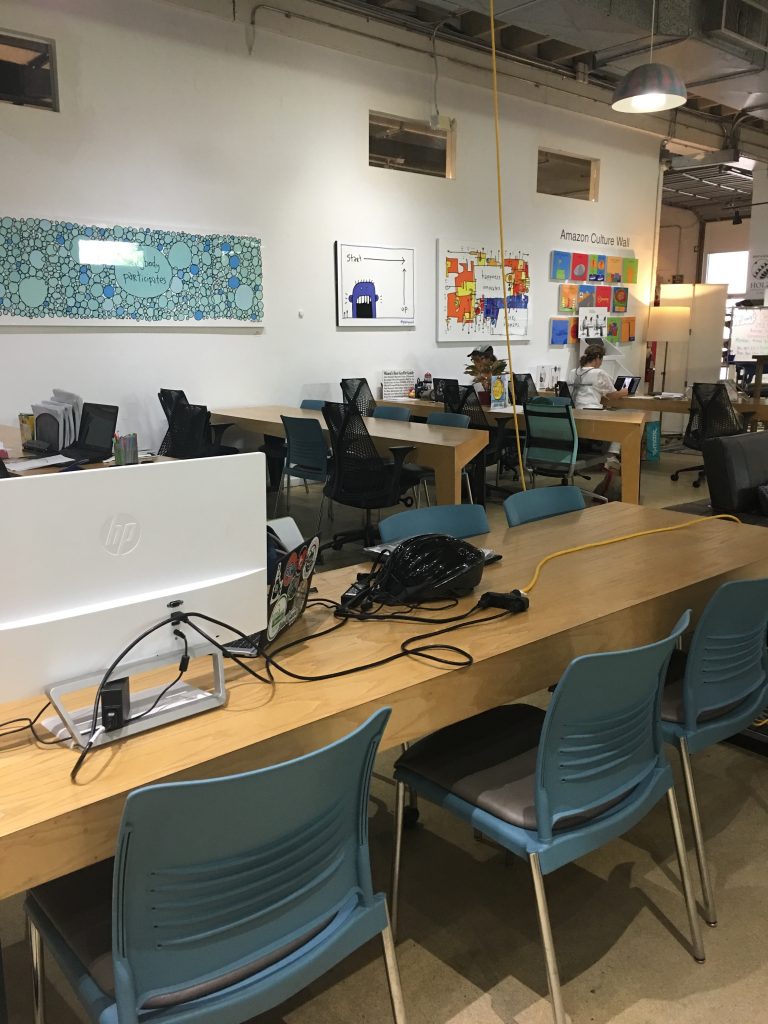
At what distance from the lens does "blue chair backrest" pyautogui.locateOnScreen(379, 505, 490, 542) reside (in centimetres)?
250

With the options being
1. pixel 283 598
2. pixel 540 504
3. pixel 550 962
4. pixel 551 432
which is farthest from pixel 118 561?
pixel 551 432

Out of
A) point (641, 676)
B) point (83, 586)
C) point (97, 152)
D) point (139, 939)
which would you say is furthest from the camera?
point (97, 152)

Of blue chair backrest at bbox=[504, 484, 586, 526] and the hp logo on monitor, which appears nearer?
the hp logo on monitor

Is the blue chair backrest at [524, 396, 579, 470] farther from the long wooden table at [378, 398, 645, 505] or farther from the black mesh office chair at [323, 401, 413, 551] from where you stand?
the black mesh office chair at [323, 401, 413, 551]

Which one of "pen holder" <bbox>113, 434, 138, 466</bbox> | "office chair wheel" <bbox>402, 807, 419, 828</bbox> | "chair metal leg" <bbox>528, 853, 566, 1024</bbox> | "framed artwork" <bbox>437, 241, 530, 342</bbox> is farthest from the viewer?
"framed artwork" <bbox>437, 241, 530, 342</bbox>

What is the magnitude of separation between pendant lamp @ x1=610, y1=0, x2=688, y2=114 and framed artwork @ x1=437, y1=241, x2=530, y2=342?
2640 mm

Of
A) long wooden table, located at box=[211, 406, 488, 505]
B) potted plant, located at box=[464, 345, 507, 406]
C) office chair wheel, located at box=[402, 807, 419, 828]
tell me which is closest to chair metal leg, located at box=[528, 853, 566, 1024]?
office chair wheel, located at box=[402, 807, 419, 828]

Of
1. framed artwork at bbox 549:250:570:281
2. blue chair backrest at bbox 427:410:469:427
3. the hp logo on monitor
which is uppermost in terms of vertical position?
framed artwork at bbox 549:250:570:281

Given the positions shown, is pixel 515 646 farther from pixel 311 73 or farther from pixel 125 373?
pixel 311 73

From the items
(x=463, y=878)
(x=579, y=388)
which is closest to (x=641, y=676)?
(x=463, y=878)

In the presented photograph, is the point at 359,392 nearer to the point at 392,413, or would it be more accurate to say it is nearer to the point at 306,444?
the point at 392,413

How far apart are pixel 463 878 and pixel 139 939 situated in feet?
3.98

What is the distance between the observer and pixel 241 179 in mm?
6512

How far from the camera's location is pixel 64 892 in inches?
54.1
